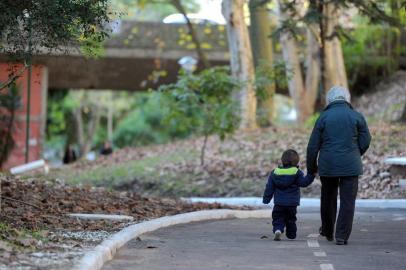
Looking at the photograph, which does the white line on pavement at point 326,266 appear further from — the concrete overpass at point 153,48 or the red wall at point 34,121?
the red wall at point 34,121

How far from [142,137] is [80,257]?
183 ft

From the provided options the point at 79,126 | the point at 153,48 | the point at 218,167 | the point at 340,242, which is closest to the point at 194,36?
the point at 153,48

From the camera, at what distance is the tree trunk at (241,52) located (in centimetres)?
2711

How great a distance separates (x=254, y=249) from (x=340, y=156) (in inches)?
61.7

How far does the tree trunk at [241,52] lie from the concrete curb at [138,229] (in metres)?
12.4

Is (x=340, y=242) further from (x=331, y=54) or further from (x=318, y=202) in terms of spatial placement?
(x=331, y=54)

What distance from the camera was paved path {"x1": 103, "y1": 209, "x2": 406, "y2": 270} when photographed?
28.4 feet

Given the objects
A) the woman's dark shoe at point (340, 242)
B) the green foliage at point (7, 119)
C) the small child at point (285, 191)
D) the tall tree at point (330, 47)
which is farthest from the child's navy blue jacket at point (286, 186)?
the green foliage at point (7, 119)

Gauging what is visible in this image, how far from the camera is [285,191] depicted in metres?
10.8

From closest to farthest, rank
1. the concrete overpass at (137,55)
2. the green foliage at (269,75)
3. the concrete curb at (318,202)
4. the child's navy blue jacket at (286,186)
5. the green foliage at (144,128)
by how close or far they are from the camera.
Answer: the child's navy blue jacket at (286,186) → the concrete curb at (318,202) → the green foliage at (269,75) → the concrete overpass at (137,55) → the green foliage at (144,128)

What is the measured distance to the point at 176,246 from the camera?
10.2 m

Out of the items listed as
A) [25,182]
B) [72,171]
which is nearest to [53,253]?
[25,182]

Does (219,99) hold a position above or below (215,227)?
above

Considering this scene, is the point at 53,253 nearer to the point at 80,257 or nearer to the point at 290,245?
the point at 80,257
